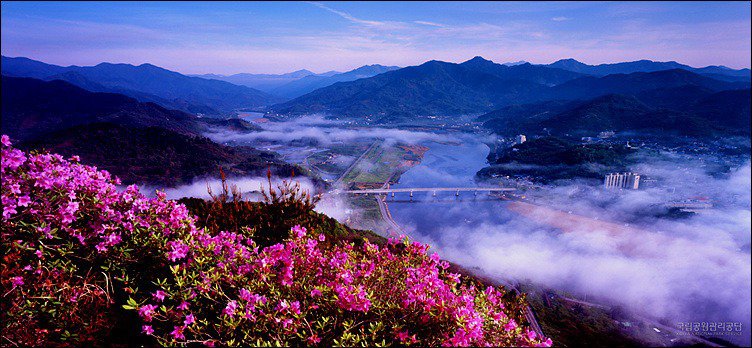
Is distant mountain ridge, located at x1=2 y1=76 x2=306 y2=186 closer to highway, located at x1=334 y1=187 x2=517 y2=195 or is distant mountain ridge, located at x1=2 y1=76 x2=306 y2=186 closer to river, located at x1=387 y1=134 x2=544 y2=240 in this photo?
highway, located at x1=334 y1=187 x2=517 y2=195

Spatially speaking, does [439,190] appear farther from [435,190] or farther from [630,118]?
[630,118]

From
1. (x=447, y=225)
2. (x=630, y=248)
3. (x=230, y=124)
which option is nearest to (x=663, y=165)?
(x=630, y=248)

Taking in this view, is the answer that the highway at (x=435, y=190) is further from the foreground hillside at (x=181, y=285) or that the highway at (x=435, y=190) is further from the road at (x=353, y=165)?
the foreground hillside at (x=181, y=285)

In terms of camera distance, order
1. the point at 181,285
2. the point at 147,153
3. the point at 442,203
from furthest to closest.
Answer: the point at 147,153 → the point at 442,203 → the point at 181,285

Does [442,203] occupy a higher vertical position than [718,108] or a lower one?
lower

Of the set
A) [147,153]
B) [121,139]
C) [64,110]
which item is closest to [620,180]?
[147,153]

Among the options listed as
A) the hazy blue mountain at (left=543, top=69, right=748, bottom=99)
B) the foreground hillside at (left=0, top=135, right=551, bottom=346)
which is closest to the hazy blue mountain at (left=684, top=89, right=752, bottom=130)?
the hazy blue mountain at (left=543, top=69, right=748, bottom=99)
